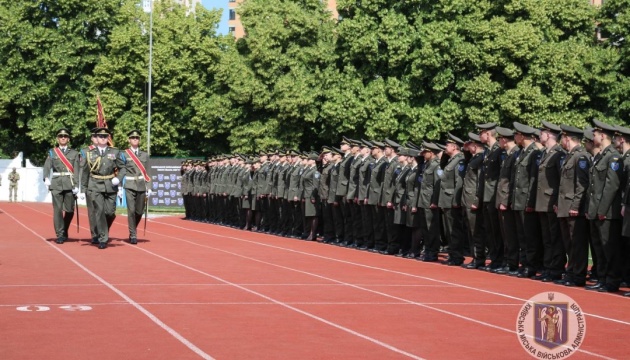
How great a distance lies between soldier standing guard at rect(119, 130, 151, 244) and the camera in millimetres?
23828

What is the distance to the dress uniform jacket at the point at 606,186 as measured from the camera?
15750 millimetres

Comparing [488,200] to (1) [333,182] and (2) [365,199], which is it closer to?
(2) [365,199]

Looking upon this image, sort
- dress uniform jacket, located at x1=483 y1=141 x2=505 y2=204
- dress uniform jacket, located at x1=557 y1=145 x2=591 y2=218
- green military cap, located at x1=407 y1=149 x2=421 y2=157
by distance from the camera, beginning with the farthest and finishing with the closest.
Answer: green military cap, located at x1=407 y1=149 x2=421 y2=157, dress uniform jacket, located at x1=483 y1=141 x2=505 y2=204, dress uniform jacket, located at x1=557 y1=145 x2=591 y2=218

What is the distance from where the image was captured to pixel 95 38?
67000 millimetres

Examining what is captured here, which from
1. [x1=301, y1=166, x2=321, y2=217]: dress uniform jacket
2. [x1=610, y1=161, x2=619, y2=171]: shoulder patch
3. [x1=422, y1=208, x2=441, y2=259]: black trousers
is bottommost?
[x1=422, y1=208, x2=441, y2=259]: black trousers

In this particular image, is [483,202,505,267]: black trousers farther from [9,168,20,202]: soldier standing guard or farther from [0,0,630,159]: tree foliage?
[9,168,20,202]: soldier standing guard

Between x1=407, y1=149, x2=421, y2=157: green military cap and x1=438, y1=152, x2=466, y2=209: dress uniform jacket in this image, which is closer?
x1=438, y1=152, x2=466, y2=209: dress uniform jacket

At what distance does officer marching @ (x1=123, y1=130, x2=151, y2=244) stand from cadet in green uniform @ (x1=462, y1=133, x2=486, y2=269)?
7773 mm

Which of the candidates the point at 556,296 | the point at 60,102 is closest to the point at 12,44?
the point at 60,102

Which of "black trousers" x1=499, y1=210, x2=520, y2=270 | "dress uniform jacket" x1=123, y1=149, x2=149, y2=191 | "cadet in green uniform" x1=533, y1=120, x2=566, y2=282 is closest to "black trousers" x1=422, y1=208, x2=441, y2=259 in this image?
"black trousers" x1=499, y1=210, x2=520, y2=270

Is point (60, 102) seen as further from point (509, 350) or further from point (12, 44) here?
point (509, 350)

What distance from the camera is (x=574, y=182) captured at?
16609 millimetres

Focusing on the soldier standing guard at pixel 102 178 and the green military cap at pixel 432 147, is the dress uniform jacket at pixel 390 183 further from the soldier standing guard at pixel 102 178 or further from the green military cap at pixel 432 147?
the soldier standing guard at pixel 102 178

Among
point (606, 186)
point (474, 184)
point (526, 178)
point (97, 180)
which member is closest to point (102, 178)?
point (97, 180)
